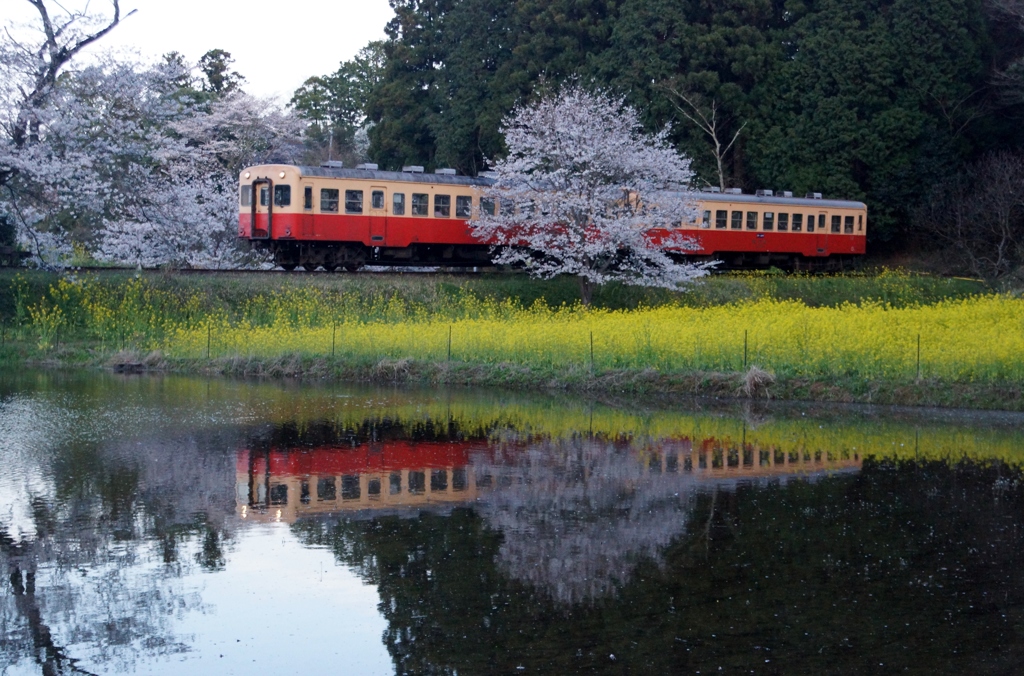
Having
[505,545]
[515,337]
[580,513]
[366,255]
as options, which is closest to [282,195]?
[366,255]

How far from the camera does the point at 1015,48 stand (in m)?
38.4

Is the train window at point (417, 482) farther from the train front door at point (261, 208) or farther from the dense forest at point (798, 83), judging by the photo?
the dense forest at point (798, 83)

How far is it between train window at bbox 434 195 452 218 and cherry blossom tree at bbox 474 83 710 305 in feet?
2.51

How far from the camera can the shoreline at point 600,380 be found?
16.3m

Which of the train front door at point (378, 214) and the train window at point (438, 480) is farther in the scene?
the train front door at point (378, 214)

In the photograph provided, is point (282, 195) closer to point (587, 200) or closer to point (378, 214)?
point (378, 214)

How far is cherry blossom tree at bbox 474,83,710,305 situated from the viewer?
2714cm

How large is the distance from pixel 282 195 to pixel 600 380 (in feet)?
35.1

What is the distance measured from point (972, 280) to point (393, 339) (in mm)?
18567

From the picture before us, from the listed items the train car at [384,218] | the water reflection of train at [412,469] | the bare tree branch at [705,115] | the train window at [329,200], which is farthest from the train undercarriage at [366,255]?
the water reflection of train at [412,469]

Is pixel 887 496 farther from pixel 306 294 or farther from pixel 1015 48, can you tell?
pixel 1015 48

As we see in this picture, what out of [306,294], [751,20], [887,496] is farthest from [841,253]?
[887,496]

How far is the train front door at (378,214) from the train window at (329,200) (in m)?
0.86

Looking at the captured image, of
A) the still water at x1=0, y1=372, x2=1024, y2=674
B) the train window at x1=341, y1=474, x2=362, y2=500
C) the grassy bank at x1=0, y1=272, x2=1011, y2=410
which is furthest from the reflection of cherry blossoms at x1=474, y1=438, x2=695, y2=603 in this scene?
the grassy bank at x1=0, y1=272, x2=1011, y2=410
